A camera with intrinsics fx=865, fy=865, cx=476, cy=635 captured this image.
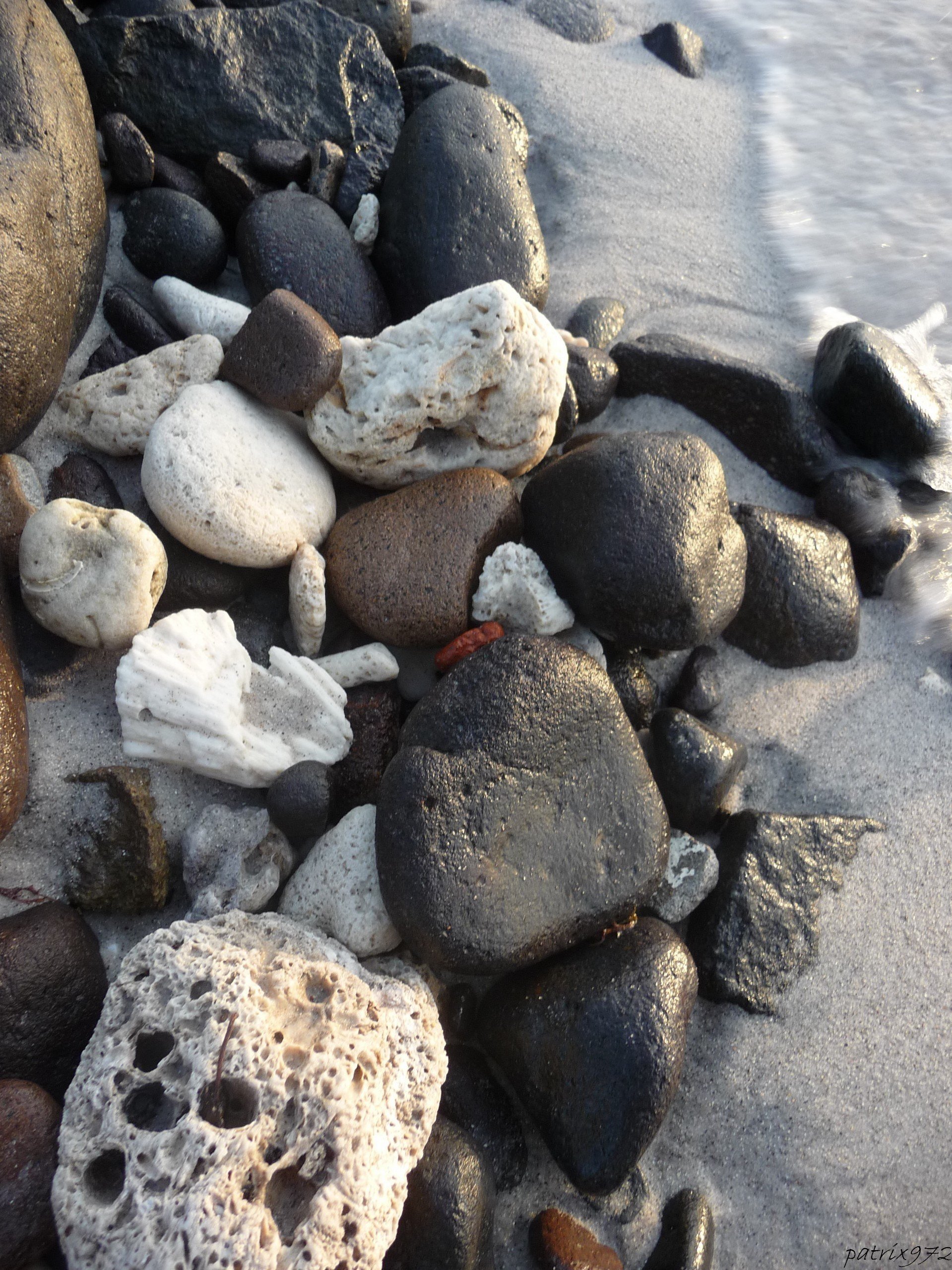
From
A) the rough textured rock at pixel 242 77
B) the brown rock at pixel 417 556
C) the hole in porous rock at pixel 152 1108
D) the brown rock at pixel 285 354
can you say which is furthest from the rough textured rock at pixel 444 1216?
the rough textured rock at pixel 242 77

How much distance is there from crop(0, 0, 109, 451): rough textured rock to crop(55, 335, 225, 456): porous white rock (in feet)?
0.33

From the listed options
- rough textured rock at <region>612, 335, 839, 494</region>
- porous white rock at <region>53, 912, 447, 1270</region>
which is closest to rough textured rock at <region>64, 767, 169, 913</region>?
porous white rock at <region>53, 912, 447, 1270</region>

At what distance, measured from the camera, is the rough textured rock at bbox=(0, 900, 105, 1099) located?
2.02 meters

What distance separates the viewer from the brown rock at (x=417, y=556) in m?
2.64

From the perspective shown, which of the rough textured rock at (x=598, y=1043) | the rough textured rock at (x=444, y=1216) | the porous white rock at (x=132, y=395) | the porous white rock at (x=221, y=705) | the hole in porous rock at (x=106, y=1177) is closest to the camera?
the hole in porous rock at (x=106, y=1177)

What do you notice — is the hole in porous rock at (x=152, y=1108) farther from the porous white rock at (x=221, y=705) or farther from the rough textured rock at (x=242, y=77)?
the rough textured rock at (x=242, y=77)

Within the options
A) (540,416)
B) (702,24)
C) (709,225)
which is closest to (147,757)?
(540,416)

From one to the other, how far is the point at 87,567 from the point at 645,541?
1.59 m

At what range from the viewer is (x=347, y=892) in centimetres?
226

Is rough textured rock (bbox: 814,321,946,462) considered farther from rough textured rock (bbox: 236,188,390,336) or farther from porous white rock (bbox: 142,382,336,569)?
porous white rock (bbox: 142,382,336,569)

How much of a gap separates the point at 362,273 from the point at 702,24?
3.21m

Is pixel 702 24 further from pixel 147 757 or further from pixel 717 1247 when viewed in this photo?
pixel 717 1247

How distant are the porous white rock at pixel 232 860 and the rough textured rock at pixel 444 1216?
75cm

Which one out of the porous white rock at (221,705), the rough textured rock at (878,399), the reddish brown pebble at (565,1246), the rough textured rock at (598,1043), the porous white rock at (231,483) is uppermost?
the rough textured rock at (878,399)
